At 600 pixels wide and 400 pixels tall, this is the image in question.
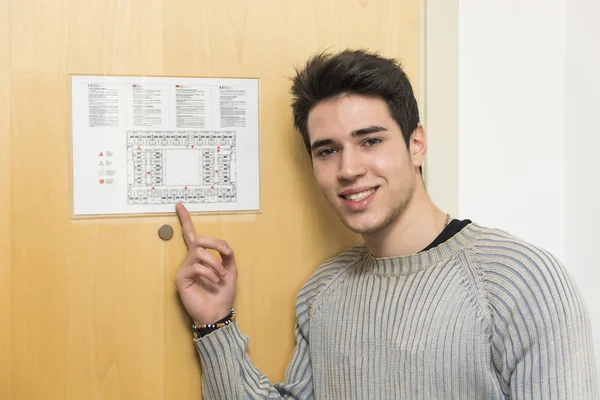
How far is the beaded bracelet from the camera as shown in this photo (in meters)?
1.12

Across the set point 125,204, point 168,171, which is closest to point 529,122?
point 168,171

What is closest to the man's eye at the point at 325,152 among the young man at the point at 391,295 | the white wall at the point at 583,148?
the young man at the point at 391,295

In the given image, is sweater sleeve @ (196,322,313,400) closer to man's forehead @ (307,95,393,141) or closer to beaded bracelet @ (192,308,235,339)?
beaded bracelet @ (192,308,235,339)

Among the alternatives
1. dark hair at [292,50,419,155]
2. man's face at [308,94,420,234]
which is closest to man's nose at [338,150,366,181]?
man's face at [308,94,420,234]

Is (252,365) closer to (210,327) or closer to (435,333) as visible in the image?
(210,327)

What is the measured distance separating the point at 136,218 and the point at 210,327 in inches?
11.0

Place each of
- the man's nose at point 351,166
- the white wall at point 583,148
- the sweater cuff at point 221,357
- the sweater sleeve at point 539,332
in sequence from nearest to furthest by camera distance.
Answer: the sweater sleeve at point 539,332 → the man's nose at point 351,166 → the sweater cuff at point 221,357 → the white wall at point 583,148

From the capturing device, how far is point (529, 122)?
1.28m

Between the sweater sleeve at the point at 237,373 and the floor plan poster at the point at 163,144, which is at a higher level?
the floor plan poster at the point at 163,144

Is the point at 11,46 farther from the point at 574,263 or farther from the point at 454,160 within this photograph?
the point at 574,263

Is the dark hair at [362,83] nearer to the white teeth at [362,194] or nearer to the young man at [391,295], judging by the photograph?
the young man at [391,295]

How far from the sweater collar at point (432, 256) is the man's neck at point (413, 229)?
20 millimetres

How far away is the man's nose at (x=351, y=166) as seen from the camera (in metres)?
0.98

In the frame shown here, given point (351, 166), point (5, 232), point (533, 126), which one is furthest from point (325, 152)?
point (5, 232)
